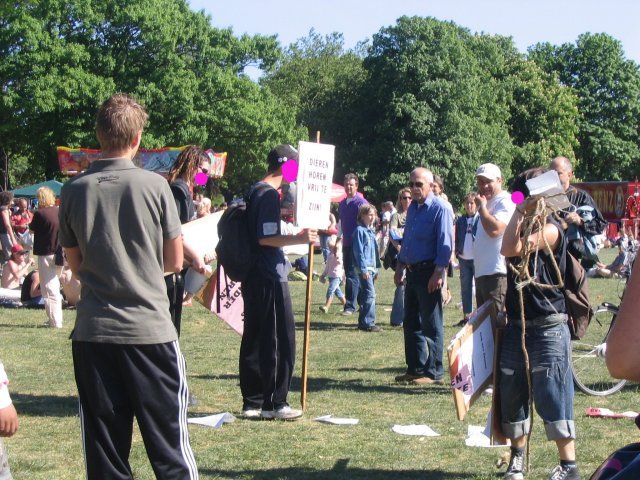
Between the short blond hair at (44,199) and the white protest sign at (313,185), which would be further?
the short blond hair at (44,199)

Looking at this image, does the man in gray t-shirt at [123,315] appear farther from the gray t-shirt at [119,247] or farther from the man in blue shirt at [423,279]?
the man in blue shirt at [423,279]

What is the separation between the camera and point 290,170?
285 inches

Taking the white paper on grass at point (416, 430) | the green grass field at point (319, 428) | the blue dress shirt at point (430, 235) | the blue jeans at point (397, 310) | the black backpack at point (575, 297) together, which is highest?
the blue dress shirt at point (430, 235)

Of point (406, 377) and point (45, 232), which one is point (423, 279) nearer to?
point (406, 377)

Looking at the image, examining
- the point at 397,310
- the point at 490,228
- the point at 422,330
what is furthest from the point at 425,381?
the point at 397,310

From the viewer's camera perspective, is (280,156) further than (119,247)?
Yes

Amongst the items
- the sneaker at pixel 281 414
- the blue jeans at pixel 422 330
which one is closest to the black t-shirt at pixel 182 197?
the sneaker at pixel 281 414

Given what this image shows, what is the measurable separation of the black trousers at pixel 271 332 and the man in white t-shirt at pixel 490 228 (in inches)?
60.5

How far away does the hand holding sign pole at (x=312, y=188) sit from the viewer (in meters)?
7.35

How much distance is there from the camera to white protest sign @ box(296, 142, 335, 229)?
734 cm

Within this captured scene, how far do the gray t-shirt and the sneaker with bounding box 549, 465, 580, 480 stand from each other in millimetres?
2469

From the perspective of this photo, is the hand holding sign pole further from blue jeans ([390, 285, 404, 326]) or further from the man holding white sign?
blue jeans ([390, 285, 404, 326])

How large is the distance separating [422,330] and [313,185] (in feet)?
7.28

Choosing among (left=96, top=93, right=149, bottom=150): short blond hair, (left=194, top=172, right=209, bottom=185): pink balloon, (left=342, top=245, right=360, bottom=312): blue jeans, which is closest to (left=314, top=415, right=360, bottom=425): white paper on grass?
(left=194, top=172, right=209, bottom=185): pink balloon
